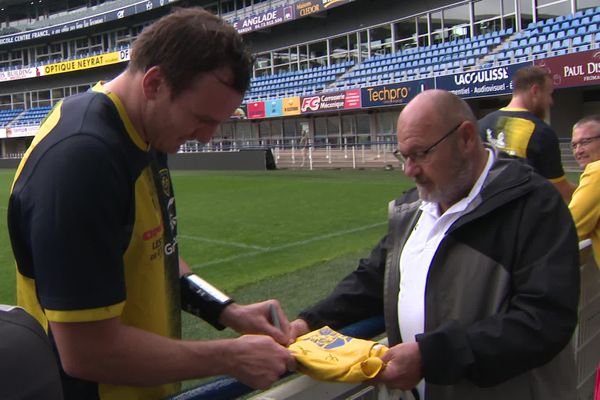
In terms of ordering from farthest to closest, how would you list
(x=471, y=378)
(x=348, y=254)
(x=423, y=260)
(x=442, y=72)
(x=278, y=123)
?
(x=278, y=123)
(x=442, y=72)
(x=348, y=254)
(x=423, y=260)
(x=471, y=378)

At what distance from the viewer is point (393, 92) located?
21.7m

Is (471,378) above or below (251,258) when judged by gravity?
above

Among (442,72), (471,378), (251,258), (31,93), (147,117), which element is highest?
(31,93)

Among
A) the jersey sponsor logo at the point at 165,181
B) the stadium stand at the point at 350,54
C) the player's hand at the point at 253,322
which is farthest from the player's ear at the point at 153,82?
the stadium stand at the point at 350,54

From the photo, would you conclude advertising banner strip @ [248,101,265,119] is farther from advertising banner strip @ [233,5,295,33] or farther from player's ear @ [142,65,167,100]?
player's ear @ [142,65,167,100]

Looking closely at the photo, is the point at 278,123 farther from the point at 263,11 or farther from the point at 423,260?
the point at 423,260

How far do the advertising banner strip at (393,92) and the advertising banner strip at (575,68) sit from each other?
14.6 ft

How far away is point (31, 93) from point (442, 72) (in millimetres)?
36725

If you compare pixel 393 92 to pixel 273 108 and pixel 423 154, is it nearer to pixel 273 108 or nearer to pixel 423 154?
pixel 273 108

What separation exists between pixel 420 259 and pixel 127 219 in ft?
3.09

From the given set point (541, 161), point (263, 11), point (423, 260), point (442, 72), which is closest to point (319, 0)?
point (263, 11)

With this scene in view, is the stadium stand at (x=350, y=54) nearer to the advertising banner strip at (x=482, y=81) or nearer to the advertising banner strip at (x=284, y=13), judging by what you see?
the advertising banner strip at (x=284, y=13)

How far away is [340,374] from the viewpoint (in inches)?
54.4

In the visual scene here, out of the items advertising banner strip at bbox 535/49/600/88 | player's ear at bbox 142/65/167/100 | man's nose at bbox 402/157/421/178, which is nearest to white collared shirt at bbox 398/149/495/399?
man's nose at bbox 402/157/421/178
